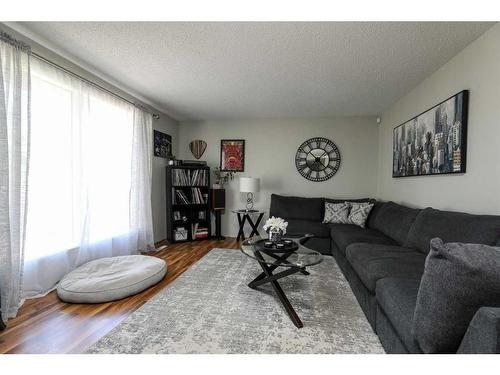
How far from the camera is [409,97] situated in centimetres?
302

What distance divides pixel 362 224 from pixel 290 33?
2.68 meters

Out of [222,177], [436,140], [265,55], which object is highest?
[265,55]

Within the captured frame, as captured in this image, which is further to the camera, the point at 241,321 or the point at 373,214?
the point at 373,214

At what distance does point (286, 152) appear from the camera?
439 cm

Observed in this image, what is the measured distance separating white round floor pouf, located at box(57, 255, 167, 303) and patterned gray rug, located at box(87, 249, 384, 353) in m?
0.26

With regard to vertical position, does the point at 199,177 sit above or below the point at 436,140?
below

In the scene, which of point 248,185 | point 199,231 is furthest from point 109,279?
point 248,185

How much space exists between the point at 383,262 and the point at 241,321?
1.16 m

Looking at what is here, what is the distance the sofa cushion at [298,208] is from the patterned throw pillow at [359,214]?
0.51 metres

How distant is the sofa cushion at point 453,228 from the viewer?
1444mm

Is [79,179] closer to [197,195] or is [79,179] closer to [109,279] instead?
[109,279]
